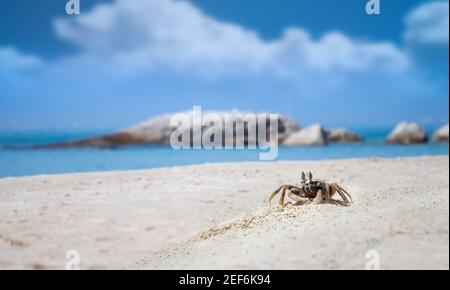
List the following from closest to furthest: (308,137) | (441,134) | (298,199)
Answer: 1. (298,199)
2. (308,137)
3. (441,134)

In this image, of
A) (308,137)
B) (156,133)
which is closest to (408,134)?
(308,137)

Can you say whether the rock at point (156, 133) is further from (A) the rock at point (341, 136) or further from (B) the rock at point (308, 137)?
(A) the rock at point (341, 136)

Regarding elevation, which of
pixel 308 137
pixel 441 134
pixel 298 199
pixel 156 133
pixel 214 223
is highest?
pixel 156 133

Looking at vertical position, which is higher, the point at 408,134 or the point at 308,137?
the point at 408,134

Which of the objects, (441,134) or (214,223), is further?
(441,134)

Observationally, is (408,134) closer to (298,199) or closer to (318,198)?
(298,199)

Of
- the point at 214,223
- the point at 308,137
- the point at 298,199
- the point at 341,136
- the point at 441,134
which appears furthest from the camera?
the point at 341,136
